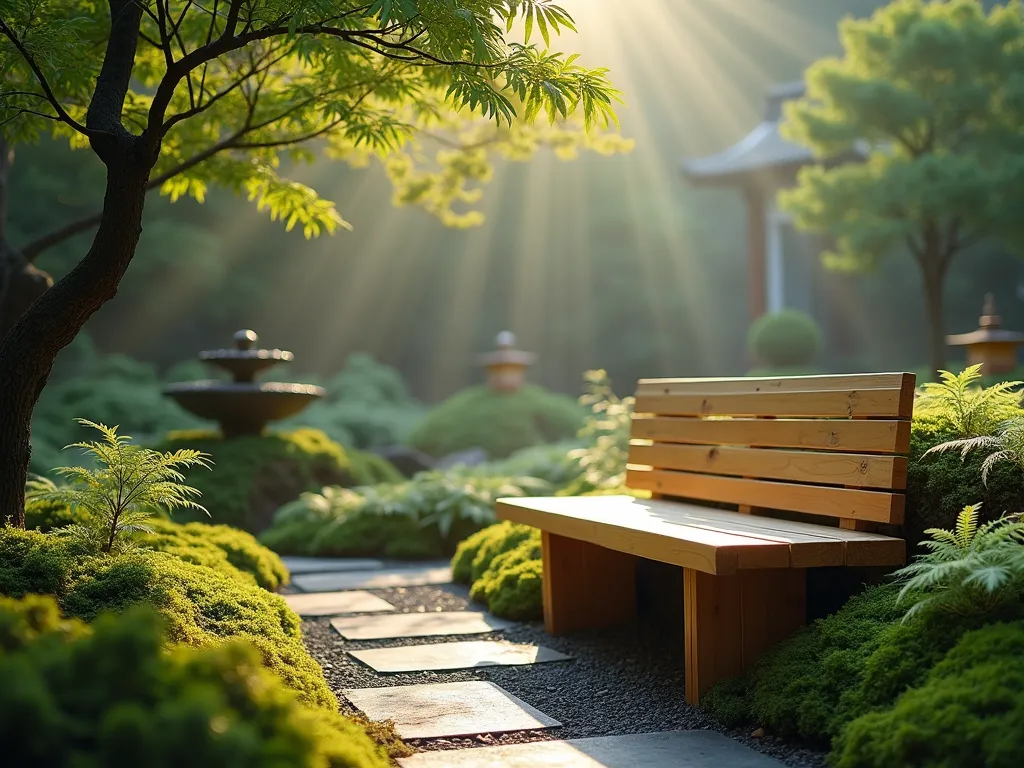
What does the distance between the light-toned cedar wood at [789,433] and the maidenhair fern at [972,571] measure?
0.48 m

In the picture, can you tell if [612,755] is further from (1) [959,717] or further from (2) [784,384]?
(2) [784,384]

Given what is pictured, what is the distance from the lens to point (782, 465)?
3.54 meters

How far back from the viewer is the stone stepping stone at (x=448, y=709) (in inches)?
109

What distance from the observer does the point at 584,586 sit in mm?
4234

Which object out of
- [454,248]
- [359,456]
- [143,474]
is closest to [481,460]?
[359,456]

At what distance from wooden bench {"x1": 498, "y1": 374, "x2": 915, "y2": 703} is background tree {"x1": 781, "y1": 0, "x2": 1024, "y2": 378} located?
8.08m

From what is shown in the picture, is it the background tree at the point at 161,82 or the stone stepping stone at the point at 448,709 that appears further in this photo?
the background tree at the point at 161,82

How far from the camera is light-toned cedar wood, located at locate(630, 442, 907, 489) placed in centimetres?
303

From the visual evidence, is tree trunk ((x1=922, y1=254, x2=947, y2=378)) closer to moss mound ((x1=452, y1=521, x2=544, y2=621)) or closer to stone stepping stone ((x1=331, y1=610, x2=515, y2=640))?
moss mound ((x1=452, y1=521, x2=544, y2=621))

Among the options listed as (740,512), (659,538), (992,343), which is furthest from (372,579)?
(992,343)

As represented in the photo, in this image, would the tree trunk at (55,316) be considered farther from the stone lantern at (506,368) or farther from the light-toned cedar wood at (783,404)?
the stone lantern at (506,368)

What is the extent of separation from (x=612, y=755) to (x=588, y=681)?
0.89m

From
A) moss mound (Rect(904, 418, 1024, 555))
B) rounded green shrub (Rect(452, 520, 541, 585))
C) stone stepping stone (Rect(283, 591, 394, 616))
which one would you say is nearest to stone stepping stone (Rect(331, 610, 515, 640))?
stone stepping stone (Rect(283, 591, 394, 616))

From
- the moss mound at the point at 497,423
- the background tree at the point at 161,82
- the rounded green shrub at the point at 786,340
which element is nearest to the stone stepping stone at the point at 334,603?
the background tree at the point at 161,82
